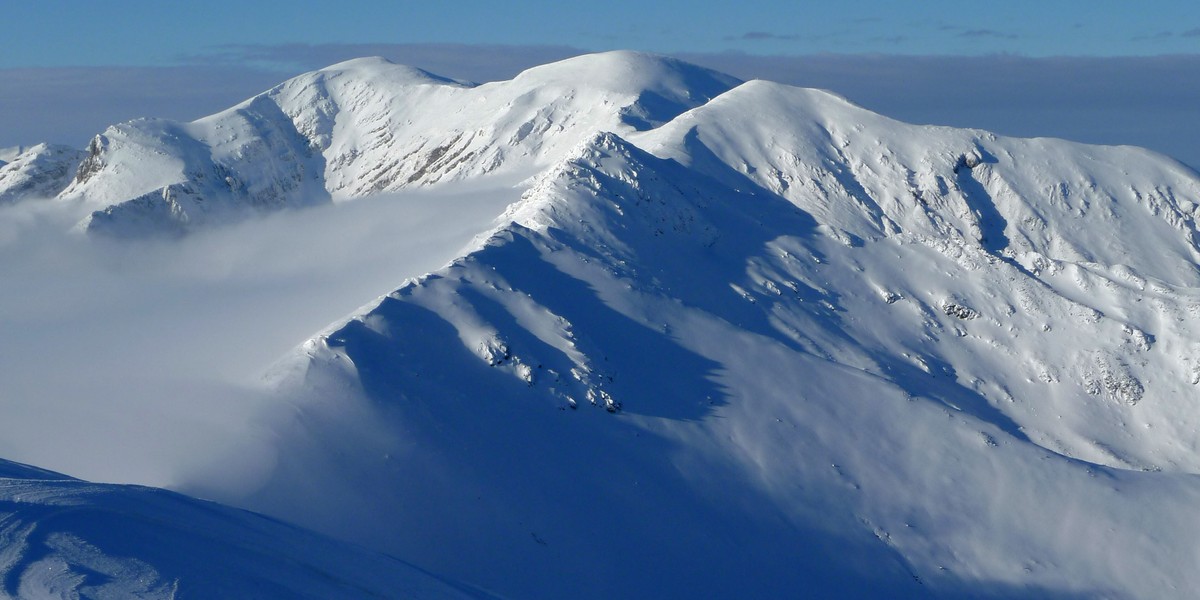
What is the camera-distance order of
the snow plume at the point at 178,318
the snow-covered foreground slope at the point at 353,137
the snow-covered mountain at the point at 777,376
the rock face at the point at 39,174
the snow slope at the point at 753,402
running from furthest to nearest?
1. the rock face at the point at 39,174
2. the snow-covered foreground slope at the point at 353,137
3. the snow slope at the point at 753,402
4. the snow-covered mountain at the point at 777,376
5. the snow plume at the point at 178,318

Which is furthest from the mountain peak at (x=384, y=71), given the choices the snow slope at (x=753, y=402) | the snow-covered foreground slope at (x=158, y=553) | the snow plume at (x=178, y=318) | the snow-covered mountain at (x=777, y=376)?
the snow-covered foreground slope at (x=158, y=553)

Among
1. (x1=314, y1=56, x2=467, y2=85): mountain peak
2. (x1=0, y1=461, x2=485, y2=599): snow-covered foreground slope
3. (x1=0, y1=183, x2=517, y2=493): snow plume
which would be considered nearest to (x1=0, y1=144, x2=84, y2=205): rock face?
(x1=0, y1=183, x2=517, y2=493): snow plume

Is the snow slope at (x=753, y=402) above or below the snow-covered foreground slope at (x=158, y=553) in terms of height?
below

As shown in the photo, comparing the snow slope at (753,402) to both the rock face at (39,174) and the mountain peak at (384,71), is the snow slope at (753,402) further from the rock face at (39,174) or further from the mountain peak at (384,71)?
the rock face at (39,174)

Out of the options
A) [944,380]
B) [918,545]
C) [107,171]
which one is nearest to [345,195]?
[107,171]

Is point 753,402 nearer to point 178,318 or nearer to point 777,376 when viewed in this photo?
point 777,376

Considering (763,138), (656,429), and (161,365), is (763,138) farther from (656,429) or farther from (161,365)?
(161,365)
